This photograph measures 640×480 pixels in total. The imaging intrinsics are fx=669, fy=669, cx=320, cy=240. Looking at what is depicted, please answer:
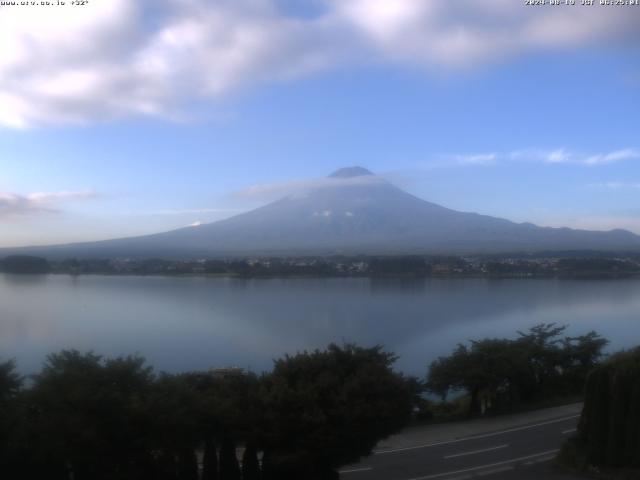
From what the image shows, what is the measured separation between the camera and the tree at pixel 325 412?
19.1ft

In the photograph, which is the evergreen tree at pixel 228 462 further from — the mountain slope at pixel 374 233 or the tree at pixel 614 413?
the mountain slope at pixel 374 233

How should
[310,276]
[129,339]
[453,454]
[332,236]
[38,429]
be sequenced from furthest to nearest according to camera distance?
[332,236]
[310,276]
[129,339]
[453,454]
[38,429]

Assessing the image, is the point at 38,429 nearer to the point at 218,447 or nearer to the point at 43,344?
the point at 218,447

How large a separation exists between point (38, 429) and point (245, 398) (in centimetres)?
182

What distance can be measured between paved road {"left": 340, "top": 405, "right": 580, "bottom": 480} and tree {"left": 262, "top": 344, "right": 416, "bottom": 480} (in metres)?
1.07

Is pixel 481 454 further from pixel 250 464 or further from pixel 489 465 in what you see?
pixel 250 464

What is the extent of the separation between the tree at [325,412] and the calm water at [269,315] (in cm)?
643

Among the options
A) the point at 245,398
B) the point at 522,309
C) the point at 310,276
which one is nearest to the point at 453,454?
the point at 245,398

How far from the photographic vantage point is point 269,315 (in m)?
18.9

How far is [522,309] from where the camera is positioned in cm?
2216

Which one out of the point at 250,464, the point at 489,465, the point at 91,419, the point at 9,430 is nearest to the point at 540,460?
the point at 489,465

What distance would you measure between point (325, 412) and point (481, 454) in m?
2.72

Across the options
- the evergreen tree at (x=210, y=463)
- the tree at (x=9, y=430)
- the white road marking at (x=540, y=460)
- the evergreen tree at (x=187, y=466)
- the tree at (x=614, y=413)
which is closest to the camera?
the tree at (x=9, y=430)

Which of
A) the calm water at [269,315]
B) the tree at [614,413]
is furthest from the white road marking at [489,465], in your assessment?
the calm water at [269,315]
